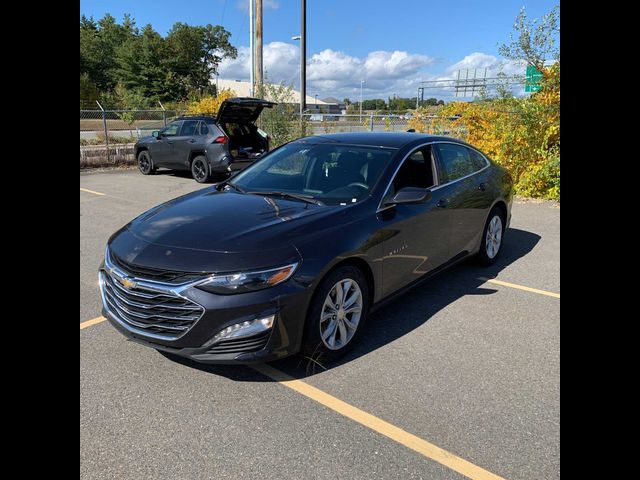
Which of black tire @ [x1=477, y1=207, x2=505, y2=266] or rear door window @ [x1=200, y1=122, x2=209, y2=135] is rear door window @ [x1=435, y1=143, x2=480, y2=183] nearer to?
black tire @ [x1=477, y1=207, x2=505, y2=266]

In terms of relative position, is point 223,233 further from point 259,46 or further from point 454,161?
point 259,46

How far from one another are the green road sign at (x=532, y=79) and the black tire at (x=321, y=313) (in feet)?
29.8

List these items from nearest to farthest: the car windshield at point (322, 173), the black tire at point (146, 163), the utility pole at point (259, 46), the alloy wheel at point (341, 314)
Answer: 1. the alloy wheel at point (341, 314)
2. the car windshield at point (322, 173)
3. the black tire at point (146, 163)
4. the utility pole at point (259, 46)

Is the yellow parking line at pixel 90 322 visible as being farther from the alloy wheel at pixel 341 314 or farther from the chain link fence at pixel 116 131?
the chain link fence at pixel 116 131

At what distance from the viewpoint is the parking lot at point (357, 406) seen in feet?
8.25

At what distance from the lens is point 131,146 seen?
17.9m

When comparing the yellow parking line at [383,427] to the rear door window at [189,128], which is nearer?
the yellow parking line at [383,427]

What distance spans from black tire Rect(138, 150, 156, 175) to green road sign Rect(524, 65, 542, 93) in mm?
9998

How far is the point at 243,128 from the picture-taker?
43.3 ft

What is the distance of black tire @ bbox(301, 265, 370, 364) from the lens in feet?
10.6

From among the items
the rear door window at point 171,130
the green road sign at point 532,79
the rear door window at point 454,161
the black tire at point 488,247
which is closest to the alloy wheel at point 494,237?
the black tire at point 488,247

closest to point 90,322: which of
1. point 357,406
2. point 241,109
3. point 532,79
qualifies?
point 357,406
